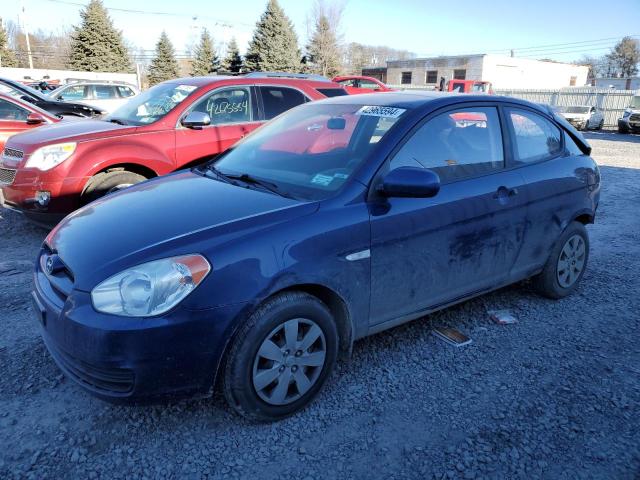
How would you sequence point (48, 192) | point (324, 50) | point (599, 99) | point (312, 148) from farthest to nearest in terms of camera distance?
1. point (324, 50)
2. point (599, 99)
3. point (48, 192)
4. point (312, 148)

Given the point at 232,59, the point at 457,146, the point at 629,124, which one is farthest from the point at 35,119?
the point at 232,59

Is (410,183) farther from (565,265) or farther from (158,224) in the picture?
(565,265)

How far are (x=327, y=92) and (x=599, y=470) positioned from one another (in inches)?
223

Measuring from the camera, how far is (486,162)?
351 centimetres

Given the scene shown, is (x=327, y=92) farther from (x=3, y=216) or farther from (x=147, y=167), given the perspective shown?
(x=3, y=216)

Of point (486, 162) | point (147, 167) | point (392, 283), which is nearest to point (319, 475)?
point (392, 283)

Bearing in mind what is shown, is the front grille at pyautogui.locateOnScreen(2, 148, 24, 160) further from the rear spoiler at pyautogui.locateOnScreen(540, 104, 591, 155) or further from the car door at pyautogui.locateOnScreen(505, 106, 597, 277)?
the rear spoiler at pyautogui.locateOnScreen(540, 104, 591, 155)

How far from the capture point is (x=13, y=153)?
5.37 metres

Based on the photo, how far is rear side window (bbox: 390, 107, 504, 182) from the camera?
10.3ft

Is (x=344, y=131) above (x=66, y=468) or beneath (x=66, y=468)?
above

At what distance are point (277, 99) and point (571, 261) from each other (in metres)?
3.98

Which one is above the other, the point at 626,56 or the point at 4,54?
the point at 626,56

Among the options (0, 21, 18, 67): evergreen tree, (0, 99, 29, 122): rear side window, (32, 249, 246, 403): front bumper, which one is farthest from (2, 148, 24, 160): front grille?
(0, 21, 18, 67): evergreen tree

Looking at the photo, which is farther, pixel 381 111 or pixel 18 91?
pixel 18 91
